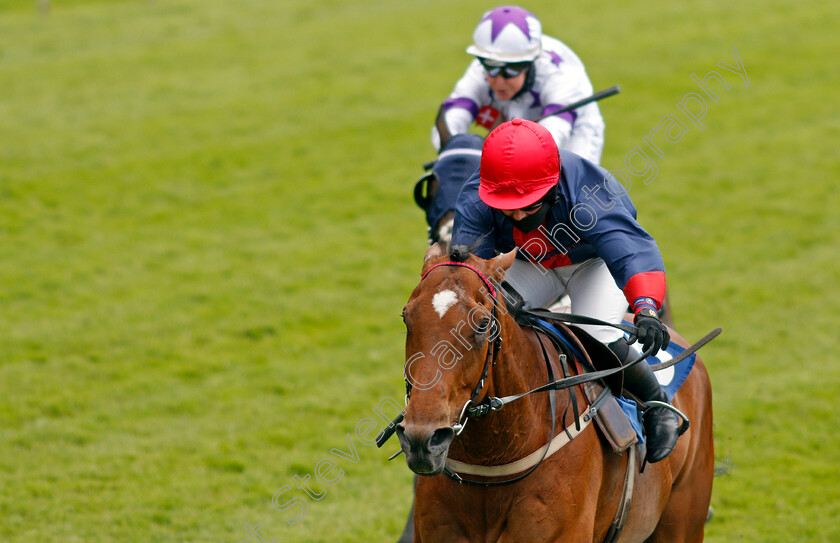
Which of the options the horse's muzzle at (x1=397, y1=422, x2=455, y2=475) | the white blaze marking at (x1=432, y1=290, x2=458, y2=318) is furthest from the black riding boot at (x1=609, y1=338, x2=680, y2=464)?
the horse's muzzle at (x1=397, y1=422, x2=455, y2=475)

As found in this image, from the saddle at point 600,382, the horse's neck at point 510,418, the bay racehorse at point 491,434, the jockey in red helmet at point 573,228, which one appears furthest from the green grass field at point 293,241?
the horse's neck at point 510,418

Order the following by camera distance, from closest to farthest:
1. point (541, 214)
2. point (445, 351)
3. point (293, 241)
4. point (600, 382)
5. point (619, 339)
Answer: point (445, 351), point (541, 214), point (600, 382), point (619, 339), point (293, 241)

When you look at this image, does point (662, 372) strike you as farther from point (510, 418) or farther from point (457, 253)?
point (457, 253)

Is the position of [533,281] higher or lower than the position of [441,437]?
lower

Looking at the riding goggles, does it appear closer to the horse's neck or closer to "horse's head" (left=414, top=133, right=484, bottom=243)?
"horse's head" (left=414, top=133, right=484, bottom=243)

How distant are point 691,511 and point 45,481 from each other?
4408mm

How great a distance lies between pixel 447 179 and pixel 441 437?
3123 millimetres

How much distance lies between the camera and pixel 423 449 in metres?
2.86

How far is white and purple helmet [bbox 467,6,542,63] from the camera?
5895mm

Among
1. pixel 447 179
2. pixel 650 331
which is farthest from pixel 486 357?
pixel 447 179

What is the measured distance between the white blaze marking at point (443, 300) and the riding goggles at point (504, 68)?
126 inches

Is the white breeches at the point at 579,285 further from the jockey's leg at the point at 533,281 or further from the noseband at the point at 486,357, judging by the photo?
the noseband at the point at 486,357

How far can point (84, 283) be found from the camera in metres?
10.4

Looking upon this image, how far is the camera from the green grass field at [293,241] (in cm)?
667
